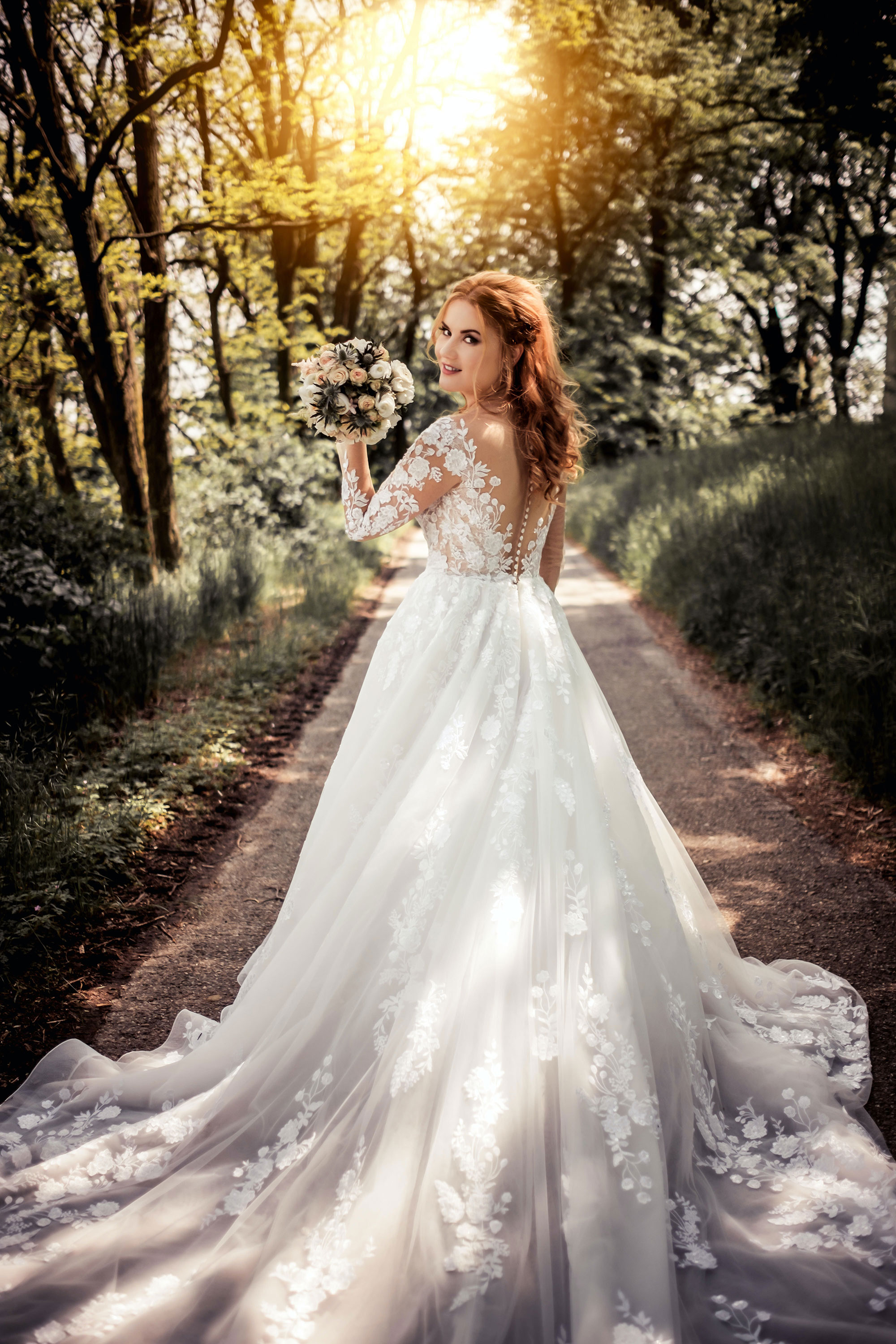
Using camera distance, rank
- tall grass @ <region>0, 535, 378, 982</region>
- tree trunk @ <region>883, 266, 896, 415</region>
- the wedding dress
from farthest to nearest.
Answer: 1. tree trunk @ <region>883, 266, 896, 415</region>
2. tall grass @ <region>0, 535, 378, 982</region>
3. the wedding dress

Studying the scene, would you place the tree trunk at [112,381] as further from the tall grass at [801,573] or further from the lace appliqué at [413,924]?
the lace appliqué at [413,924]

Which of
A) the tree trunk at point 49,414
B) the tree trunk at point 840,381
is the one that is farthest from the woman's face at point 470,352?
the tree trunk at point 840,381

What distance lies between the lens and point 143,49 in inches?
353

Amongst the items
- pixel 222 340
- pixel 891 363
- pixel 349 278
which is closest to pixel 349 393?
pixel 222 340

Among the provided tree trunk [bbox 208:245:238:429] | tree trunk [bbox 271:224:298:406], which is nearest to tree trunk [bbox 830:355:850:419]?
tree trunk [bbox 271:224:298:406]

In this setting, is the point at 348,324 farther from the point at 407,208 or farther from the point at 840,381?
the point at 840,381

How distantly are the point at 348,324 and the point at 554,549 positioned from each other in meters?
18.1

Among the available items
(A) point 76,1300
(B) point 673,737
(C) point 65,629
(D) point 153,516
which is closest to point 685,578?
(B) point 673,737

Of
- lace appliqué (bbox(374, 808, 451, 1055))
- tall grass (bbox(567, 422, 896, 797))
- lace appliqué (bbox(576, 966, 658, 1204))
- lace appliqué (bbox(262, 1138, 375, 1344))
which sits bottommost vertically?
lace appliqué (bbox(262, 1138, 375, 1344))

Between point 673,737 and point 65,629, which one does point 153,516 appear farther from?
point 673,737

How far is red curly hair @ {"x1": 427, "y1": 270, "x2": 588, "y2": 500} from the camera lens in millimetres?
2830

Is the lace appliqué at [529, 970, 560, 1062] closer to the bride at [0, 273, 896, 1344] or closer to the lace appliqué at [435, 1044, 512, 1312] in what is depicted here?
the bride at [0, 273, 896, 1344]

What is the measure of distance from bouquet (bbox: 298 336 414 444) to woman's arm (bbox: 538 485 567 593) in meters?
0.69

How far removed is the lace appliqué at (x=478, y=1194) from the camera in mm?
1902
